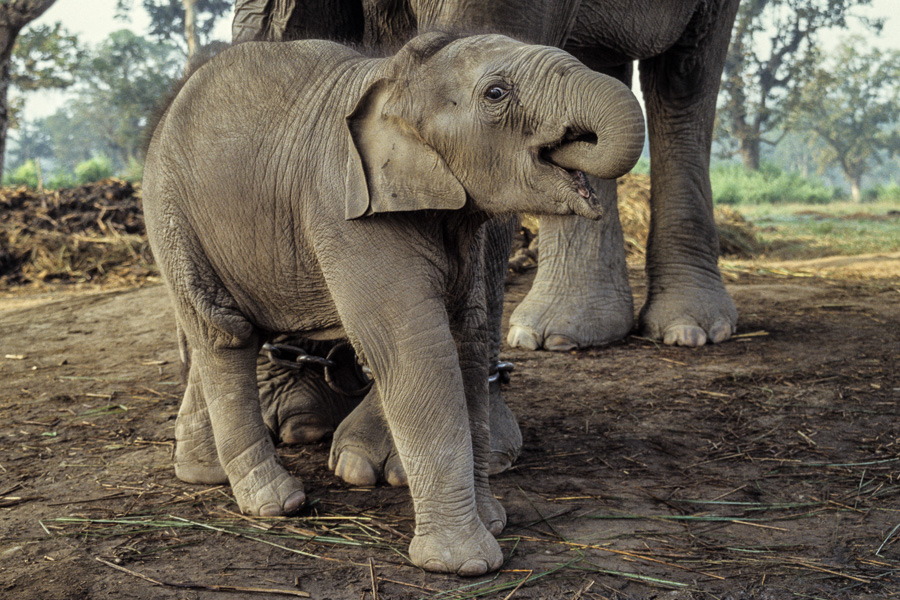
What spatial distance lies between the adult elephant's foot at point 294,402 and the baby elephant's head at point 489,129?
1354 mm

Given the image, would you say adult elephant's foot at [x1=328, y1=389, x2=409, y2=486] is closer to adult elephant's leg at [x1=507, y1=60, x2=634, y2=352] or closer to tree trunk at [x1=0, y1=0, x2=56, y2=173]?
adult elephant's leg at [x1=507, y1=60, x2=634, y2=352]

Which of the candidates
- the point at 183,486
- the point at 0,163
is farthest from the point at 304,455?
the point at 0,163

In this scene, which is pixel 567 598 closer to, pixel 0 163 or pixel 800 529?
pixel 800 529

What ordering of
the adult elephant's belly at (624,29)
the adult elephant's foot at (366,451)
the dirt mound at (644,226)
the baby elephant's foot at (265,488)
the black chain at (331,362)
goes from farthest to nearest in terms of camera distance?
the dirt mound at (644,226) → the adult elephant's belly at (624,29) → the black chain at (331,362) → the adult elephant's foot at (366,451) → the baby elephant's foot at (265,488)

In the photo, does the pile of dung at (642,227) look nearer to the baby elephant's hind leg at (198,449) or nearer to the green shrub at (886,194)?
the baby elephant's hind leg at (198,449)

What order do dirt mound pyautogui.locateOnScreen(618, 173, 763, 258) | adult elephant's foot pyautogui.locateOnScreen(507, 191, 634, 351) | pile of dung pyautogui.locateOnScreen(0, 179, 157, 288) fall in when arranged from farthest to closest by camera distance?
1. dirt mound pyautogui.locateOnScreen(618, 173, 763, 258)
2. pile of dung pyautogui.locateOnScreen(0, 179, 157, 288)
3. adult elephant's foot pyautogui.locateOnScreen(507, 191, 634, 351)

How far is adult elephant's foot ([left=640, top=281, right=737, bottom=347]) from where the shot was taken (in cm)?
508

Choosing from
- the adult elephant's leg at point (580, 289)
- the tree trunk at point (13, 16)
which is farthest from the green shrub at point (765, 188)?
the adult elephant's leg at point (580, 289)

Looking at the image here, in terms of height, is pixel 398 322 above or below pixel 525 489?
above

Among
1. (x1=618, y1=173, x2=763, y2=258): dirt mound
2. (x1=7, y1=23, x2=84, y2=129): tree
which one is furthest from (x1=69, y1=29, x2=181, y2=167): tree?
(x1=618, y1=173, x2=763, y2=258): dirt mound

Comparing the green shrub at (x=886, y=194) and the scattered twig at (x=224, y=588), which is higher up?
the green shrub at (x=886, y=194)

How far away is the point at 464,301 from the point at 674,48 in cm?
316

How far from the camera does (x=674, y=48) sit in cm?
514

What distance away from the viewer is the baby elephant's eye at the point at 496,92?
79.9 inches
